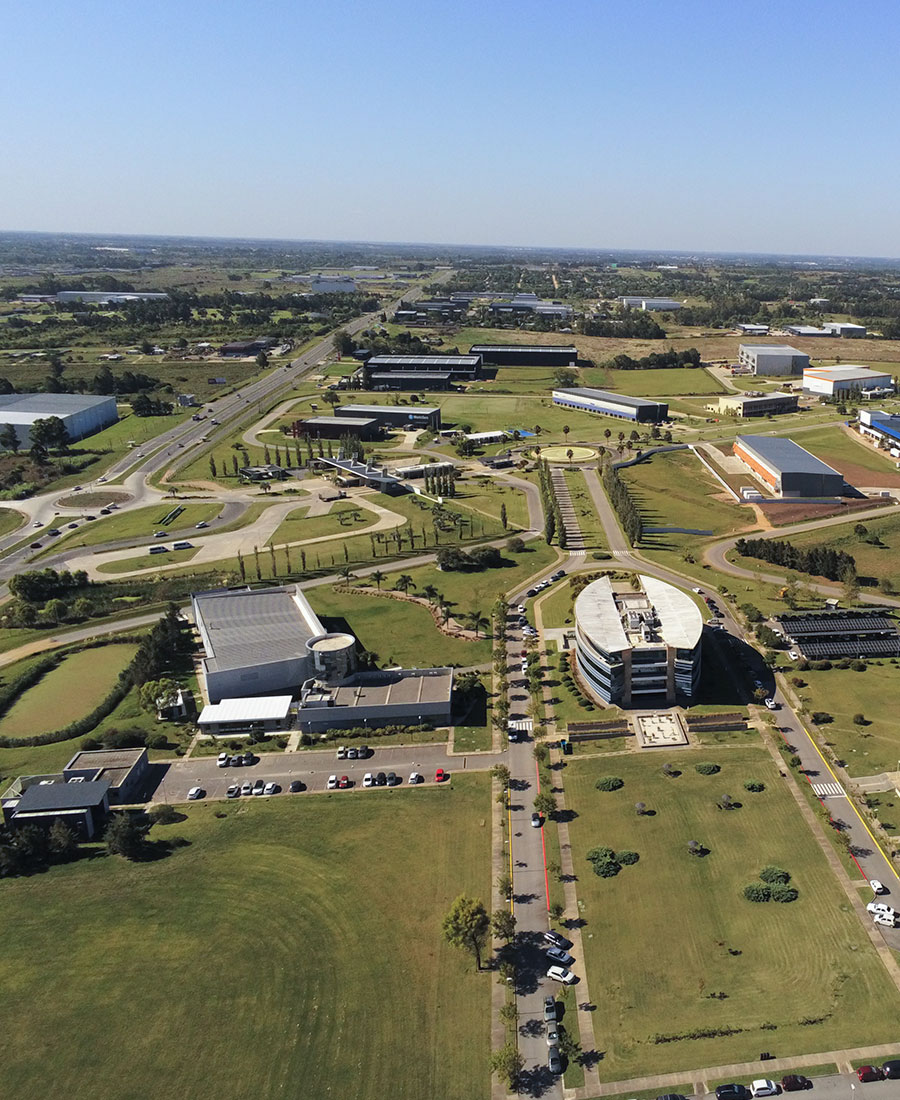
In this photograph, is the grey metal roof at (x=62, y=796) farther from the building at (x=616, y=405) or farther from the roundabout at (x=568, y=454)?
the building at (x=616, y=405)

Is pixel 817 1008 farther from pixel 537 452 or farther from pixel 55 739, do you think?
pixel 537 452

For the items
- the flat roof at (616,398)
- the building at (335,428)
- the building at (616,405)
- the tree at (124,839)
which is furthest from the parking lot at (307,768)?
the flat roof at (616,398)

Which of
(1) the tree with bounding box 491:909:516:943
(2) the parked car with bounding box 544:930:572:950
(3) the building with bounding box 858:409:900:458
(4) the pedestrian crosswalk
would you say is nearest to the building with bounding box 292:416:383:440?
(3) the building with bounding box 858:409:900:458

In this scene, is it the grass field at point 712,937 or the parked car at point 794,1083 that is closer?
the parked car at point 794,1083

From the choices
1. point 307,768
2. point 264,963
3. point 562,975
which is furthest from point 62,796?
point 562,975

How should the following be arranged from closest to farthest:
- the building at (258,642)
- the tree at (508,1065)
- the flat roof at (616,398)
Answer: the tree at (508,1065) → the building at (258,642) → the flat roof at (616,398)

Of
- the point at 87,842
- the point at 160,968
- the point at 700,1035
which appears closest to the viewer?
the point at 700,1035

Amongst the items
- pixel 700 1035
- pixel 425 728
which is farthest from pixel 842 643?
pixel 700 1035
